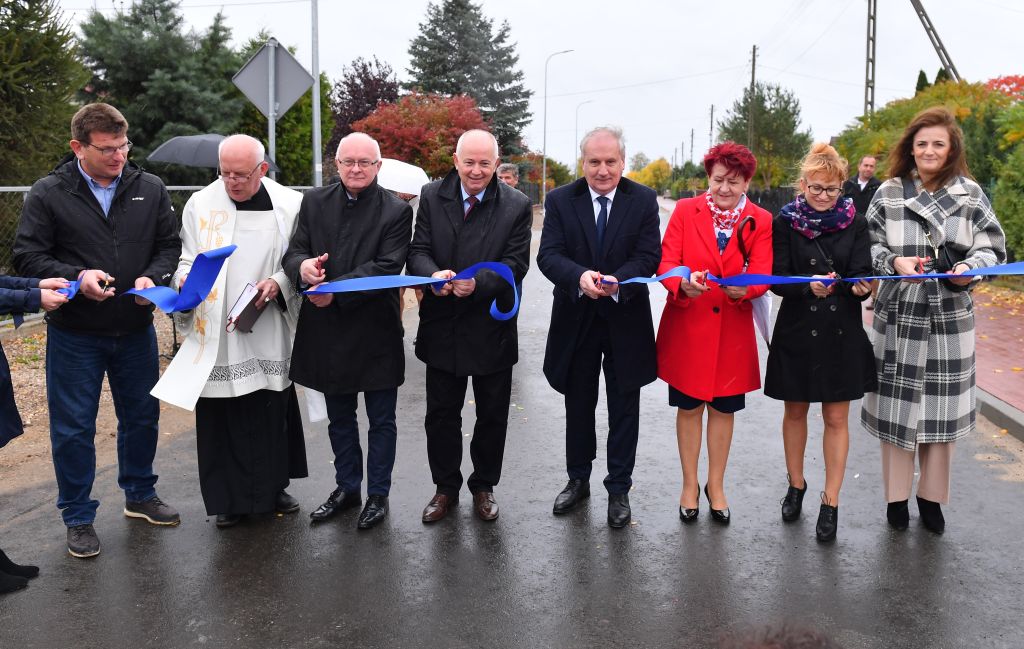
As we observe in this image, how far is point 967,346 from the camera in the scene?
4.66 meters

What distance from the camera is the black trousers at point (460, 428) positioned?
5.00 meters

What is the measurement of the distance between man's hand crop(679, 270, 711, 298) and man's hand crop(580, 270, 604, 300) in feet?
1.39

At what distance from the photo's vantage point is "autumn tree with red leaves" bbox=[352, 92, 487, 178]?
1088 inches

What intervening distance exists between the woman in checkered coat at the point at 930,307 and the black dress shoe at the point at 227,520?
3543 mm

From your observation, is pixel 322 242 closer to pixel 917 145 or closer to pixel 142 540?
pixel 142 540

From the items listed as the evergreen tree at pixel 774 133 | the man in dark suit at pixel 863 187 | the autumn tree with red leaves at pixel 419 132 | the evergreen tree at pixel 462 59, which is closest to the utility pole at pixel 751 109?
the evergreen tree at pixel 774 133

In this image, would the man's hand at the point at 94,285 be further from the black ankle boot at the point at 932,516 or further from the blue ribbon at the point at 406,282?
the black ankle boot at the point at 932,516

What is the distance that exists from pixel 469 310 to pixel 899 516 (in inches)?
101

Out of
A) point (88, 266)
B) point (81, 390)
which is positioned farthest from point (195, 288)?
point (81, 390)

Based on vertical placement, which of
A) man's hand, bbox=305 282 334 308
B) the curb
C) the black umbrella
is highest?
the black umbrella

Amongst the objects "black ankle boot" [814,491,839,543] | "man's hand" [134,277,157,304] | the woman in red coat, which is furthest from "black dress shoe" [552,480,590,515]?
"man's hand" [134,277,157,304]

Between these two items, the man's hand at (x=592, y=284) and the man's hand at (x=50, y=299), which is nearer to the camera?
the man's hand at (x=50, y=299)

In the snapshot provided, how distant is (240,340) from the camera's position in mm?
4762

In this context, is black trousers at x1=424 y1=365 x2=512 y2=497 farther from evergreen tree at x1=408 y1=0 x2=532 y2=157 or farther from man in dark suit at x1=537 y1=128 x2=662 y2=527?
evergreen tree at x1=408 y1=0 x2=532 y2=157
